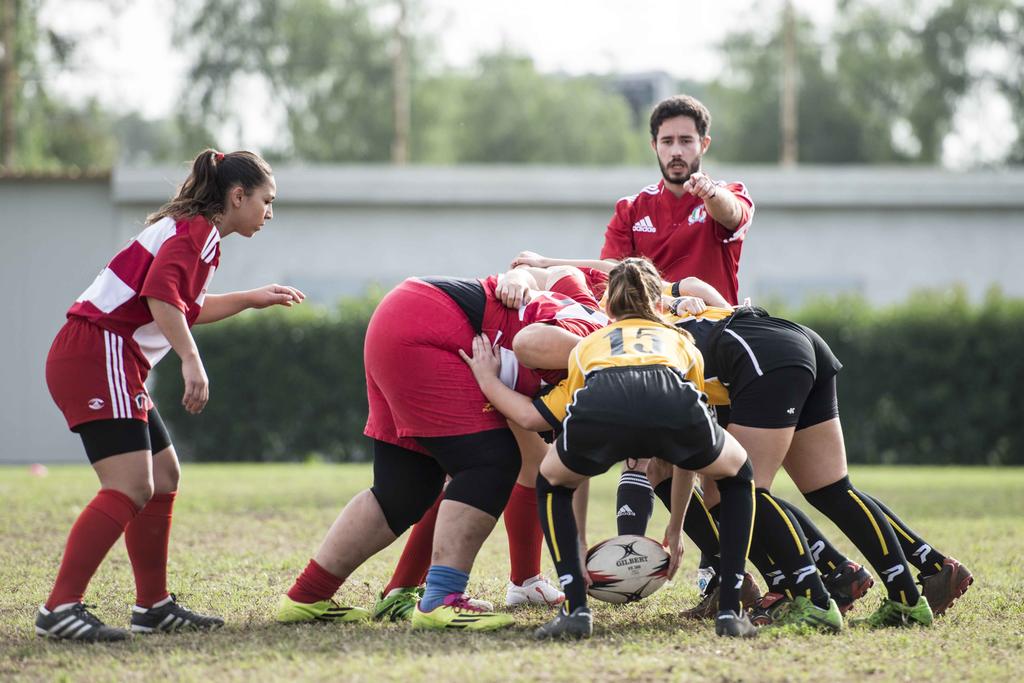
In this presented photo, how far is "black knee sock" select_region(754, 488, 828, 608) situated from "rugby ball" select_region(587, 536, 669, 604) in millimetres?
540

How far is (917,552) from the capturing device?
5781mm

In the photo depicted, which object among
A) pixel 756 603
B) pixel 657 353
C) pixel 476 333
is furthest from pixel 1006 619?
pixel 476 333

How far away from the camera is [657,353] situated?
16.3 feet

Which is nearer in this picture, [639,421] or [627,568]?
[639,421]

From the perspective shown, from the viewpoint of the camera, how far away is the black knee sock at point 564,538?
504cm

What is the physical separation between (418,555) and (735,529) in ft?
5.19

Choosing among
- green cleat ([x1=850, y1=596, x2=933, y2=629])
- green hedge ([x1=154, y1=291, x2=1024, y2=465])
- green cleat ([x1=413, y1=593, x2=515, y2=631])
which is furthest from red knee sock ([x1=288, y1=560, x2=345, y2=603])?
green hedge ([x1=154, y1=291, x2=1024, y2=465])

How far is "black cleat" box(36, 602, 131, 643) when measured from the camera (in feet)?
16.2

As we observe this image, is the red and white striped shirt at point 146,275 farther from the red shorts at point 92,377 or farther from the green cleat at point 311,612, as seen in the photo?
the green cleat at point 311,612

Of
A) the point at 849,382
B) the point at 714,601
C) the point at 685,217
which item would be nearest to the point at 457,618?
the point at 714,601

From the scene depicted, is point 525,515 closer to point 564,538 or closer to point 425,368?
point 564,538

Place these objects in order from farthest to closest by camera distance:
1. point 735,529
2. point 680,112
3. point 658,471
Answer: point 680,112, point 658,471, point 735,529

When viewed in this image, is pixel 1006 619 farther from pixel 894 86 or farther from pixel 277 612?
pixel 894 86

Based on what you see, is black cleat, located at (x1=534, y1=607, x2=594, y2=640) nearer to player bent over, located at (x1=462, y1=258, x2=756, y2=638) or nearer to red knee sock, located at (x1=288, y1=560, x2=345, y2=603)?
player bent over, located at (x1=462, y1=258, x2=756, y2=638)
